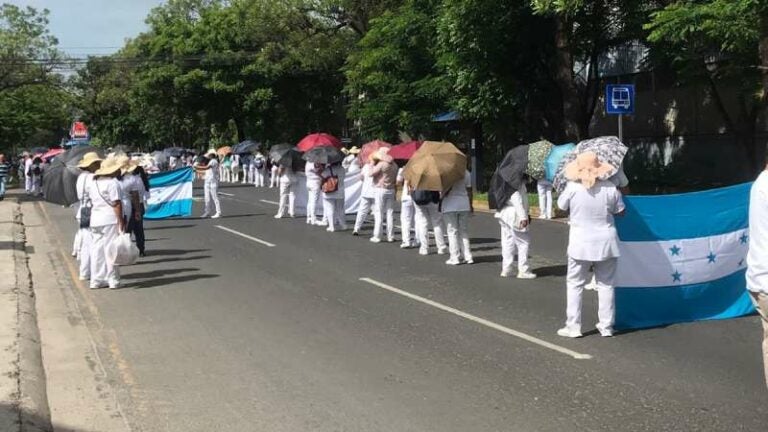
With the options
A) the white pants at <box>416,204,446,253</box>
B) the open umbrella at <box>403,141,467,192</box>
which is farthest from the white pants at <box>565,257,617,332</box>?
the white pants at <box>416,204,446,253</box>

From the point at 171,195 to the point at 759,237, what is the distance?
17.9 metres

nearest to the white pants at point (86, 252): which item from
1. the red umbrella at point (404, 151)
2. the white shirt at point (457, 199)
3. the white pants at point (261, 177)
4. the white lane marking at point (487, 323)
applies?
the white lane marking at point (487, 323)

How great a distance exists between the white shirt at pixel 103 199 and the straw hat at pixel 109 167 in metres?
0.09

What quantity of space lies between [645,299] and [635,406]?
2.41m

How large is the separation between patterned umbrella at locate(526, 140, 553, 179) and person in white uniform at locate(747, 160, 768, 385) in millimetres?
5658

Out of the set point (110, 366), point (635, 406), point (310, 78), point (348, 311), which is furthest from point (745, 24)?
point (310, 78)

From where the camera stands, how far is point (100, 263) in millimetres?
10781

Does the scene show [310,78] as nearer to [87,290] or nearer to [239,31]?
[239,31]

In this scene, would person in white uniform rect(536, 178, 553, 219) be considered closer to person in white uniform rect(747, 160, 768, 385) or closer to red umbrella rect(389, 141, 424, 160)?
red umbrella rect(389, 141, 424, 160)

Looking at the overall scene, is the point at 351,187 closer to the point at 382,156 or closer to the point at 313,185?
the point at 313,185

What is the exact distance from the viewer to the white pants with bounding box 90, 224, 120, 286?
34.5 feet

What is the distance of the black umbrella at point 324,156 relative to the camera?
17391mm

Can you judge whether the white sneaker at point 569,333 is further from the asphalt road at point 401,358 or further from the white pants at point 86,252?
the white pants at point 86,252

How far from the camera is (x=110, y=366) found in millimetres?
6914
